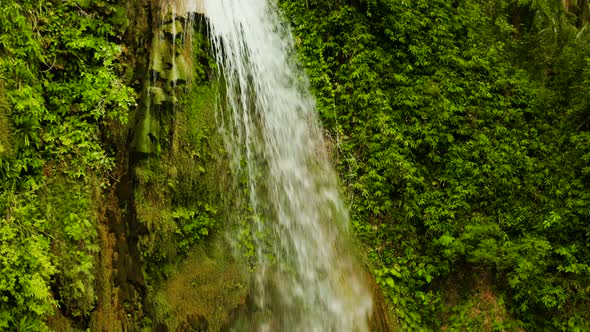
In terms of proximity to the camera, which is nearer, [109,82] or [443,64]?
[109,82]

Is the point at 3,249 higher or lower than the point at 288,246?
higher

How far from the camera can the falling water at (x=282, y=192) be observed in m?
5.29

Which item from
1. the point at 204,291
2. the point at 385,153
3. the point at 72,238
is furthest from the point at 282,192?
the point at 72,238

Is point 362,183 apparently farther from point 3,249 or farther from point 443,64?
point 3,249

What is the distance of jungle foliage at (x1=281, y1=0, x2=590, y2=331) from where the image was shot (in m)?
6.34

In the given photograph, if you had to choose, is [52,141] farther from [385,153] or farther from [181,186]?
[385,153]

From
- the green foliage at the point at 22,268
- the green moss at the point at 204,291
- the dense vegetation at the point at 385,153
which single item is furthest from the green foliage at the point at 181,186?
the green foliage at the point at 22,268

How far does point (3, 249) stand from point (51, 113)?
151 cm

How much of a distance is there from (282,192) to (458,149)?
3217 mm

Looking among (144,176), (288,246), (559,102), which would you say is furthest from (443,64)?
(144,176)

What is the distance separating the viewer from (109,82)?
188 inches

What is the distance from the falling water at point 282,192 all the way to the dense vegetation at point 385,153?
16.5 inches

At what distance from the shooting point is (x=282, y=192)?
578cm

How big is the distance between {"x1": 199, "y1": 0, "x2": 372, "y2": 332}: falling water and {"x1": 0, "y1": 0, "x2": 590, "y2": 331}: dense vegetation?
42 cm
